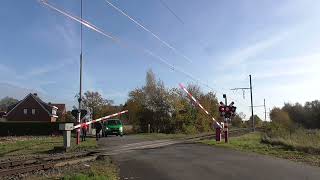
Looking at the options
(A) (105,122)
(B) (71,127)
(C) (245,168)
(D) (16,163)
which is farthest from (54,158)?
(A) (105,122)

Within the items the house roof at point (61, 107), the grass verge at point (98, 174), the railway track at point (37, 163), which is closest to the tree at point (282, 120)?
the railway track at point (37, 163)

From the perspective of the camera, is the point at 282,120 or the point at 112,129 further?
the point at 282,120

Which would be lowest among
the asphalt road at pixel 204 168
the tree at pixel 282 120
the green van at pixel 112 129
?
the asphalt road at pixel 204 168

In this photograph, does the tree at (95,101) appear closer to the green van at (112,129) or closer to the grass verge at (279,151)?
the green van at (112,129)

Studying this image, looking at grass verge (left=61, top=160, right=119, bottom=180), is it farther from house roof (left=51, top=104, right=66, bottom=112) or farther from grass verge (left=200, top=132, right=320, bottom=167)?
house roof (left=51, top=104, right=66, bottom=112)

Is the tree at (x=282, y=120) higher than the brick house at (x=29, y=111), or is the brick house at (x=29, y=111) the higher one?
the brick house at (x=29, y=111)

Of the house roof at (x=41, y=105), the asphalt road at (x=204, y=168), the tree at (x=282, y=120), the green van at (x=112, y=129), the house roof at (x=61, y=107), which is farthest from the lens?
the house roof at (x=61, y=107)

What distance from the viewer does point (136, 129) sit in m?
60.2

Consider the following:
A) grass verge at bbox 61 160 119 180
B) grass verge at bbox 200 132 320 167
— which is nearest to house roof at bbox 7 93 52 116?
grass verge at bbox 200 132 320 167

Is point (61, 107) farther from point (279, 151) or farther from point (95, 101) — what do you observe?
point (279, 151)

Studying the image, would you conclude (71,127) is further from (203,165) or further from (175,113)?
(175,113)

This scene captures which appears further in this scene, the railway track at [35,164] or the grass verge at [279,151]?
the grass verge at [279,151]

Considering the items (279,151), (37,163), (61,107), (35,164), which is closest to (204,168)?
(35,164)

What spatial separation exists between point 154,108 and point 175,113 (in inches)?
111
